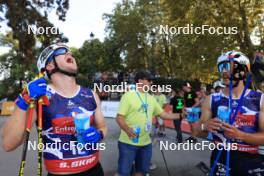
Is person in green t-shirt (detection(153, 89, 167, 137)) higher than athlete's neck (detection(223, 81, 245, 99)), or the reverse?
athlete's neck (detection(223, 81, 245, 99))

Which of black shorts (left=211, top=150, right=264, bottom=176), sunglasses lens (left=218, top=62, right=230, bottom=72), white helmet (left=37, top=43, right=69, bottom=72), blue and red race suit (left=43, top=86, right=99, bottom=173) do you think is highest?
white helmet (left=37, top=43, right=69, bottom=72)

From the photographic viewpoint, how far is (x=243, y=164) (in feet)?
10.4

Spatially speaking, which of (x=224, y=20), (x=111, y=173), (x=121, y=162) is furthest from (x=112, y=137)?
(x=224, y=20)

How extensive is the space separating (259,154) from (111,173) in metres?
4.52

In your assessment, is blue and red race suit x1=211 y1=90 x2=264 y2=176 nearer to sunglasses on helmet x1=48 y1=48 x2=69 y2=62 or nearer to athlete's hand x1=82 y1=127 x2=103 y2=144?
athlete's hand x1=82 y1=127 x2=103 y2=144

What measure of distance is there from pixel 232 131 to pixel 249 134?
190 millimetres

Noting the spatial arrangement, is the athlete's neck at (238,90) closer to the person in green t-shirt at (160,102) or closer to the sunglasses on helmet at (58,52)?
the sunglasses on helmet at (58,52)

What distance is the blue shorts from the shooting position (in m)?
5.14

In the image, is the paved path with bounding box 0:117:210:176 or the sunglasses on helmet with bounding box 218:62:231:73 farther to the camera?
the paved path with bounding box 0:117:210:176

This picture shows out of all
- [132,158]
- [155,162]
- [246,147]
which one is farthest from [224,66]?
[155,162]

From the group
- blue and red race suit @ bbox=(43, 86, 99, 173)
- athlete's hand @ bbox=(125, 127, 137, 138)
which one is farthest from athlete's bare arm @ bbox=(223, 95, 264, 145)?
athlete's hand @ bbox=(125, 127, 137, 138)

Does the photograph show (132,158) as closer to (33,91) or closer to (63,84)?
(63,84)

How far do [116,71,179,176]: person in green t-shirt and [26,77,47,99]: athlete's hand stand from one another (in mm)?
2485

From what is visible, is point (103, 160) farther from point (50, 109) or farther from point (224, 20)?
point (224, 20)
